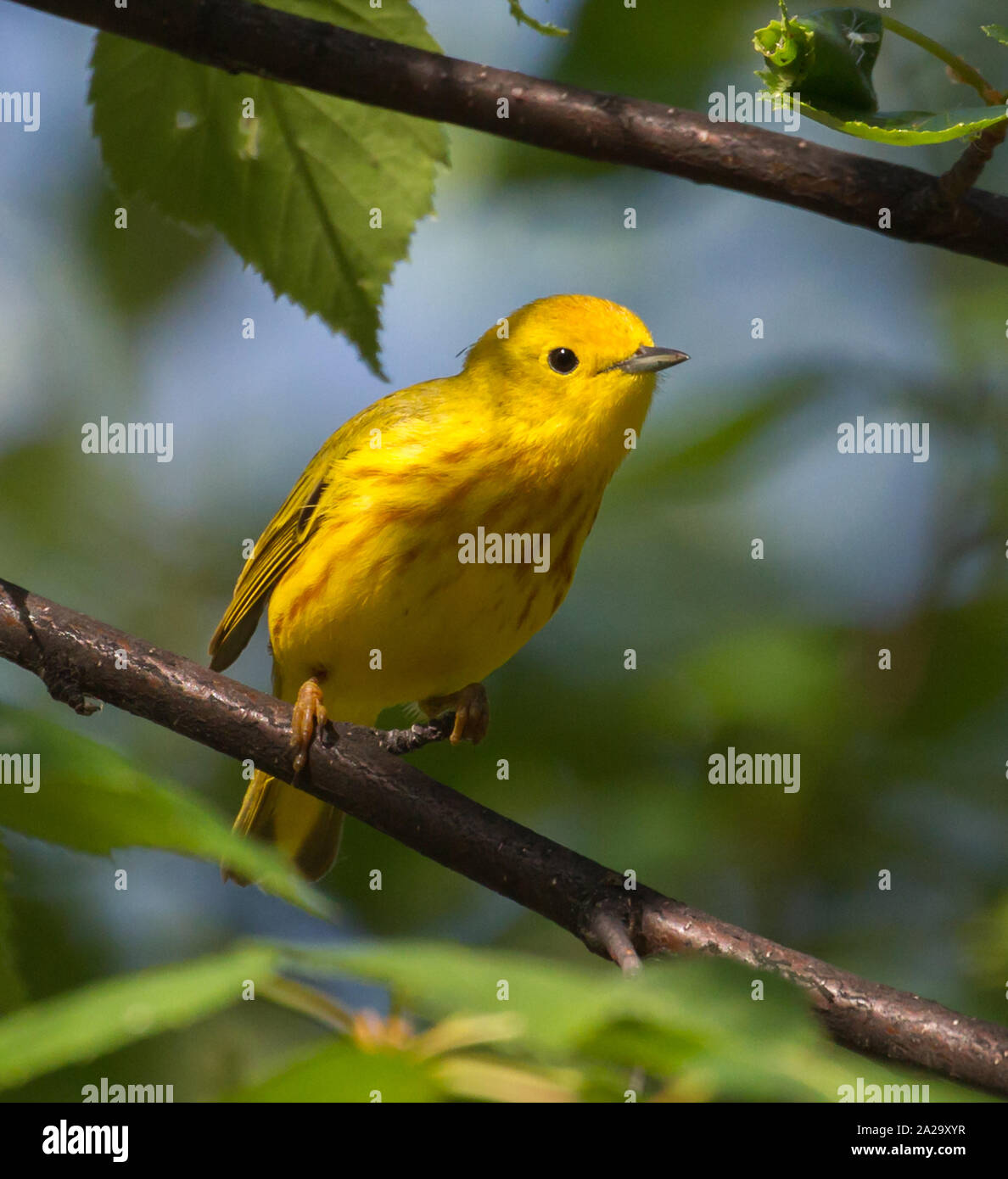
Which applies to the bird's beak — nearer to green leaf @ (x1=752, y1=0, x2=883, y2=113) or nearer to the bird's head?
the bird's head

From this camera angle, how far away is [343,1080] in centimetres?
97

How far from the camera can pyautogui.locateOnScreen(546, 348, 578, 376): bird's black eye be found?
144 inches

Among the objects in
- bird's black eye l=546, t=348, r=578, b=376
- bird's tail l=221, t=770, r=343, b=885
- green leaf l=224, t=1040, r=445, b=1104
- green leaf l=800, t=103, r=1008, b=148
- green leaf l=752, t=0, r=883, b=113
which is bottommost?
green leaf l=224, t=1040, r=445, b=1104

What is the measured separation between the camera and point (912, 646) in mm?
3818

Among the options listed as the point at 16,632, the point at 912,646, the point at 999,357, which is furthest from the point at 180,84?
the point at 999,357

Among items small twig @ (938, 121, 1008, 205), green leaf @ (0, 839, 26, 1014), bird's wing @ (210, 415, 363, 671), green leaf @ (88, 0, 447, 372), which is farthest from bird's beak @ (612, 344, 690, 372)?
green leaf @ (0, 839, 26, 1014)

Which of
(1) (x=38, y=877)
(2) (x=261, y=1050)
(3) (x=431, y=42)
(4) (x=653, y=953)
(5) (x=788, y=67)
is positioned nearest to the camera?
(5) (x=788, y=67)

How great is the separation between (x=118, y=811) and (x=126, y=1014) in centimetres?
30

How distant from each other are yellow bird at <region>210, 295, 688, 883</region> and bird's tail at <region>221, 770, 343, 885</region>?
0.43 metres

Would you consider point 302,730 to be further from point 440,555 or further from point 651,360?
point 651,360

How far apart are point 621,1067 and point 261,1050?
3.07 metres

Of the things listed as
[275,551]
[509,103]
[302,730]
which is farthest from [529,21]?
[275,551]

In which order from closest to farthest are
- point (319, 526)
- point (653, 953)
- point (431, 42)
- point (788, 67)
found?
point (788, 67) < point (653, 953) < point (431, 42) < point (319, 526)

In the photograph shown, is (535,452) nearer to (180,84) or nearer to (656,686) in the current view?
(656,686)
